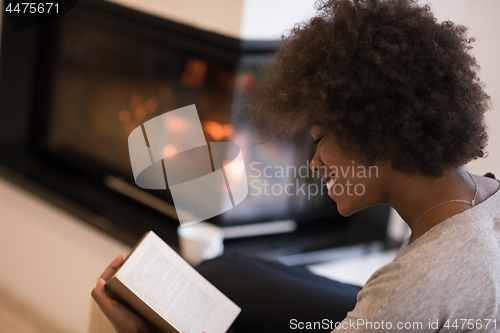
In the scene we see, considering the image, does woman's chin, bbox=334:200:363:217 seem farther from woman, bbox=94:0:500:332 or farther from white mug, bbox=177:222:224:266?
white mug, bbox=177:222:224:266

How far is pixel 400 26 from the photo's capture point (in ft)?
2.36

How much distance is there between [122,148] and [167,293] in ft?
3.35

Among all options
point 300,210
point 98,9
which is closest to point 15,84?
point 98,9

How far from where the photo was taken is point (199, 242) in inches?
60.2

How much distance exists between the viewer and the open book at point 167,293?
877 mm

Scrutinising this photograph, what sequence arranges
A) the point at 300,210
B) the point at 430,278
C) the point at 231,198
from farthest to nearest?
the point at 300,210 → the point at 231,198 → the point at 430,278

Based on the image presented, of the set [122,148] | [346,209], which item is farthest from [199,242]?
[346,209]

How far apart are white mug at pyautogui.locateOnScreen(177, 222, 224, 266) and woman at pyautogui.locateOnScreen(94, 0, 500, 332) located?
0.81 metres

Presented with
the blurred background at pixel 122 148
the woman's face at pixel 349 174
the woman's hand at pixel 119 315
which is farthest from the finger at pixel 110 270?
the blurred background at pixel 122 148

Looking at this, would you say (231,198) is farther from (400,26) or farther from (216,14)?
(400,26)

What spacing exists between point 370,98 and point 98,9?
1315 millimetres

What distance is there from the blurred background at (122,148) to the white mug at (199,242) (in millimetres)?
50

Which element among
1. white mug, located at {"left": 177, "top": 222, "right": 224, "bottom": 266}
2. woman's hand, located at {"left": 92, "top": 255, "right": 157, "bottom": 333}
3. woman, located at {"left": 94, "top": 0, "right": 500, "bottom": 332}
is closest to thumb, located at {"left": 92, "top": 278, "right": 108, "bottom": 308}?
woman's hand, located at {"left": 92, "top": 255, "right": 157, "bottom": 333}

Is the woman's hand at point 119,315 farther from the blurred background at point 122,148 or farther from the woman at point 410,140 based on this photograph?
the blurred background at point 122,148
